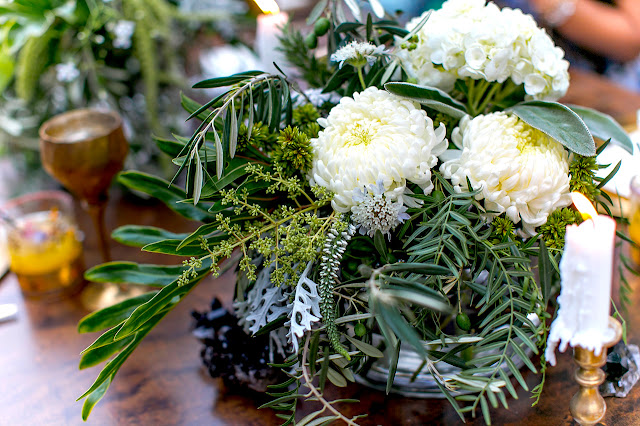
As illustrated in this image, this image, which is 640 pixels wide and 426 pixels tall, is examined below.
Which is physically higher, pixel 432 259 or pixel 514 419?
pixel 432 259

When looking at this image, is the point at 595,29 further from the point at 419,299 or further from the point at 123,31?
the point at 419,299

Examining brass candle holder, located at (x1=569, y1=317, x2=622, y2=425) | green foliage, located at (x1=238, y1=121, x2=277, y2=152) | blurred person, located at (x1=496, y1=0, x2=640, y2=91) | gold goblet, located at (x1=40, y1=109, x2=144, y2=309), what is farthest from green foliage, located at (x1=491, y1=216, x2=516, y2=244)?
blurred person, located at (x1=496, y1=0, x2=640, y2=91)

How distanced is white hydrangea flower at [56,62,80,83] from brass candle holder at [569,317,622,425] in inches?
32.8

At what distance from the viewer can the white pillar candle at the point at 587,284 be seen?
0.30 meters

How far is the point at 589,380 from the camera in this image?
0.35 metres

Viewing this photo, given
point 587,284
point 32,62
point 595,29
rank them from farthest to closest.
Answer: point 595,29
point 32,62
point 587,284

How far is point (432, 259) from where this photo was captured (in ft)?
1.36

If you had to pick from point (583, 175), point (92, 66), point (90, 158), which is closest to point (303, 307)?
point (583, 175)

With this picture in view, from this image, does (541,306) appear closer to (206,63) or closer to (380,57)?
(380,57)

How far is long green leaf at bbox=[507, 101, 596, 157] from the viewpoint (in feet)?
1.37

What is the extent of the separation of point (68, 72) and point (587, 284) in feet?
2.73

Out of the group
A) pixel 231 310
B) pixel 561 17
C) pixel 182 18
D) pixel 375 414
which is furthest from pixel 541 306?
pixel 561 17

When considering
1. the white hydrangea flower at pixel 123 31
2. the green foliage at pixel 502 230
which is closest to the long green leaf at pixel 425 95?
the green foliage at pixel 502 230

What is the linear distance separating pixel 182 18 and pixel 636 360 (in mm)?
889
